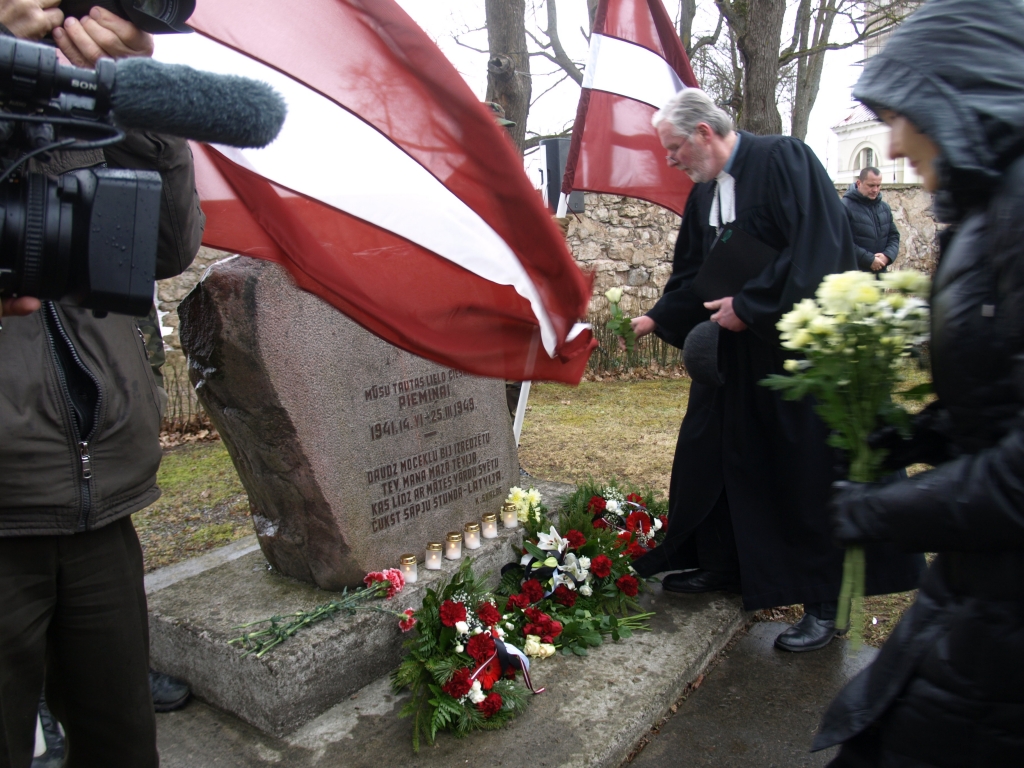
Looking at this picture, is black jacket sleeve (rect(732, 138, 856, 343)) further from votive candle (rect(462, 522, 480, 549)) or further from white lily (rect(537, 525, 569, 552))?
votive candle (rect(462, 522, 480, 549))

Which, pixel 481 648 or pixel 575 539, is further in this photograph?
pixel 575 539

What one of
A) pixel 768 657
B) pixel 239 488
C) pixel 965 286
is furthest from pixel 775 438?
pixel 239 488

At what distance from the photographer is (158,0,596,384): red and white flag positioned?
2045 millimetres

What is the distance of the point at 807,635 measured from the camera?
Result: 3.01 meters

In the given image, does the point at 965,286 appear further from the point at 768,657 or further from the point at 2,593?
the point at 768,657

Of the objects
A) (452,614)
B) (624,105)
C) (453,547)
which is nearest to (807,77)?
(624,105)

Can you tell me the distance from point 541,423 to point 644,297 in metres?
4.57

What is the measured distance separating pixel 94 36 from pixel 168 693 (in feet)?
7.08

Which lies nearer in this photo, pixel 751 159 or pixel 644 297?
pixel 751 159

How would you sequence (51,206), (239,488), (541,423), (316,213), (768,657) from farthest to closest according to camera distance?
1. (541,423)
2. (239,488)
3. (768,657)
4. (316,213)
5. (51,206)

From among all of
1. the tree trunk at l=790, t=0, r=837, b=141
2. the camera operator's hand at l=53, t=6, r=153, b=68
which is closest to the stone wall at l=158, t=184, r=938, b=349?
the tree trunk at l=790, t=0, r=837, b=141

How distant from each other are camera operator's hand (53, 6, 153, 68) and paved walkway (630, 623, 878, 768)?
227 centimetres

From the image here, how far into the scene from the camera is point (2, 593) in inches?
54.4

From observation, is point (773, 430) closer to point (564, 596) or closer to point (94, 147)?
point (564, 596)
